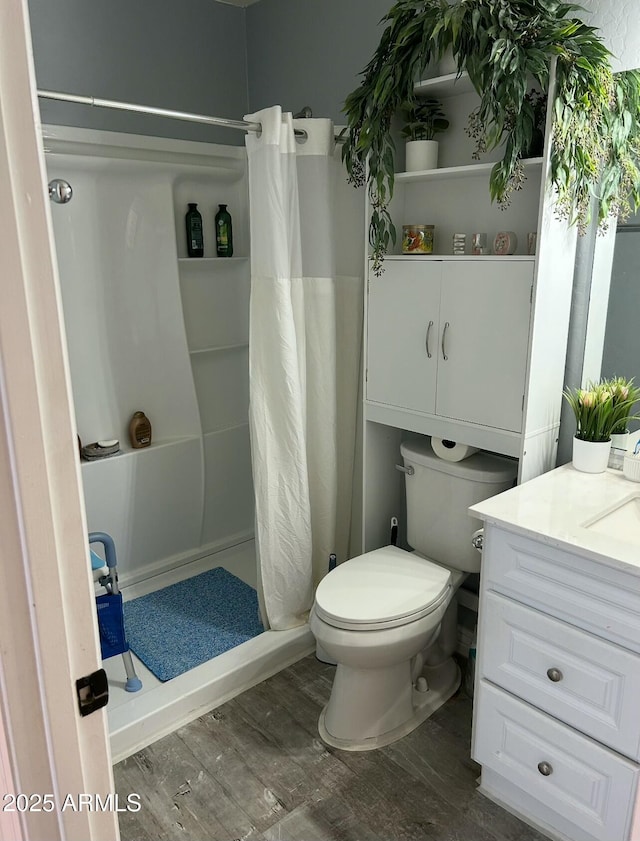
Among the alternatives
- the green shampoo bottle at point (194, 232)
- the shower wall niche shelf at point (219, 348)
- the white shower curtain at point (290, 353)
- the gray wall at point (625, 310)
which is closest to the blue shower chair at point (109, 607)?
the white shower curtain at point (290, 353)

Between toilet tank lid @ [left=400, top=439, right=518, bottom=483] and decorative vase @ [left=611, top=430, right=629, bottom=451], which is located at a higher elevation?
decorative vase @ [left=611, top=430, right=629, bottom=451]

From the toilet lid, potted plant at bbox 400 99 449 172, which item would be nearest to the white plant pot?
potted plant at bbox 400 99 449 172

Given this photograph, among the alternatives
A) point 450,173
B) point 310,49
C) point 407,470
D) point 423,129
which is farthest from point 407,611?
point 310,49

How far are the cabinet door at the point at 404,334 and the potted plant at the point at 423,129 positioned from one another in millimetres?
332

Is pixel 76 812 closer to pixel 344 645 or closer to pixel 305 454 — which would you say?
pixel 344 645

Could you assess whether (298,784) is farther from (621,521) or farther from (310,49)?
(310,49)

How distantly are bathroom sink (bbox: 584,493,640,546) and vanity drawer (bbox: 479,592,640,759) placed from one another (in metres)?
0.26

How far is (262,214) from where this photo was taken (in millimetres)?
2174

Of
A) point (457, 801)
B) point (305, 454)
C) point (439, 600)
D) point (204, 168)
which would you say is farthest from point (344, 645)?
point (204, 168)

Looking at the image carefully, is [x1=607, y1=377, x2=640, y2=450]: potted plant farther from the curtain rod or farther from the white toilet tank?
the curtain rod

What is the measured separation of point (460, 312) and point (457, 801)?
1.42 m

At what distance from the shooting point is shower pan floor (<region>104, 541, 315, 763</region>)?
2.04 metres

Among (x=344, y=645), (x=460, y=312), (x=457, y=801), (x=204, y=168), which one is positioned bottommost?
(x=457, y=801)

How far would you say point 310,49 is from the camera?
2.61 m
